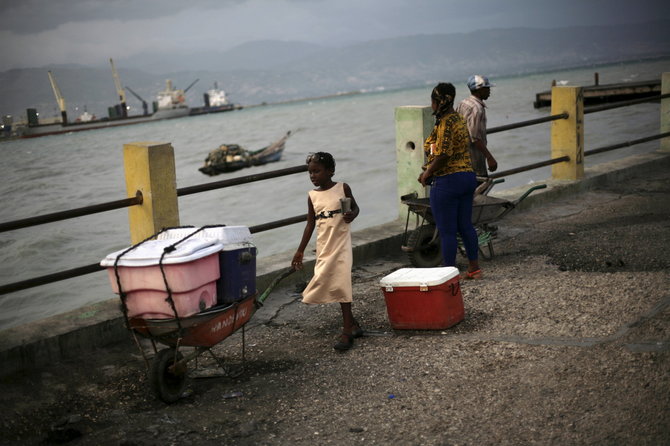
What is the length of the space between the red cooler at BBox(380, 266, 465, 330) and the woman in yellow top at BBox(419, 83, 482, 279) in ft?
2.93

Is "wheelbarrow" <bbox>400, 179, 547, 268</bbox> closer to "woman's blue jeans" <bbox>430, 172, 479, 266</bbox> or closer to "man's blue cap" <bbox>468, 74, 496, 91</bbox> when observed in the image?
"woman's blue jeans" <bbox>430, 172, 479, 266</bbox>

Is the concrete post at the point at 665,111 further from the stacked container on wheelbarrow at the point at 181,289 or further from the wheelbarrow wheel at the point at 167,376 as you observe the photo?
the wheelbarrow wheel at the point at 167,376

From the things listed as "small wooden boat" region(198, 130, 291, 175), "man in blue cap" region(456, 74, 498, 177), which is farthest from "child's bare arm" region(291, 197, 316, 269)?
"small wooden boat" region(198, 130, 291, 175)

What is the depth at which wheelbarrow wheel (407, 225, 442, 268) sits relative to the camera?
7.02 metres

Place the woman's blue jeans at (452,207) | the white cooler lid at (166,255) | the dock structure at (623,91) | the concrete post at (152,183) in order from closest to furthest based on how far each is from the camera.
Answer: the white cooler lid at (166,255)
the concrete post at (152,183)
the woman's blue jeans at (452,207)
the dock structure at (623,91)

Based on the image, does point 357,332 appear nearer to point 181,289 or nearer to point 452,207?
point 452,207

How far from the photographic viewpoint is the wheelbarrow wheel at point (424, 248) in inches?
276

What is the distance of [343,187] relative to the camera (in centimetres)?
532

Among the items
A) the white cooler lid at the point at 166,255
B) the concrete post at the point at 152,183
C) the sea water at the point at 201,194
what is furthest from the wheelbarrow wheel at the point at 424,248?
the sea water at the point at 201,194

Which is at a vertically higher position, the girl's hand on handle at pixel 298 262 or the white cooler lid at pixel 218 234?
the white cooler lid at pixel 218 234

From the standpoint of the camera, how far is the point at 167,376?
15.1ft

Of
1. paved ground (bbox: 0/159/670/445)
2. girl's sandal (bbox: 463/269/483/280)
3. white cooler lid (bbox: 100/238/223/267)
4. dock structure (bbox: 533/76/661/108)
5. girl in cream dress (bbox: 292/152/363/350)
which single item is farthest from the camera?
dock structure (bbox: 533/76/661/108)

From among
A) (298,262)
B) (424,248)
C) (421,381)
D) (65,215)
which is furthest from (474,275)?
(65,215)

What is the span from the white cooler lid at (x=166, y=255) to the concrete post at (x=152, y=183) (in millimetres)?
1598
